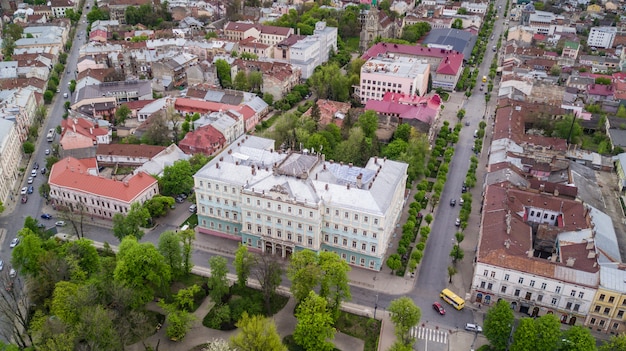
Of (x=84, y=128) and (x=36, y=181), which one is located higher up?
(x=84, y=128)

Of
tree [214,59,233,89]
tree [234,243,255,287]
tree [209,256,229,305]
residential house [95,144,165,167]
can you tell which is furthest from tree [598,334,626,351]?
tree [214,59,233,89]

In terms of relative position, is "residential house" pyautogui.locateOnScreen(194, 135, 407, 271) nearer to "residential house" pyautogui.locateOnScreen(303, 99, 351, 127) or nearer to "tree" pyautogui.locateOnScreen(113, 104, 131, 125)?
"residential house" pyautogui.locateOnScreen(303, 99, 351, 127)

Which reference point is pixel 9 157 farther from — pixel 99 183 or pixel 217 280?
pixel 217 280

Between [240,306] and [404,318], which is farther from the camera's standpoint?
[240,306]

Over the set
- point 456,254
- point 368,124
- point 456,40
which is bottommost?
point 456,254

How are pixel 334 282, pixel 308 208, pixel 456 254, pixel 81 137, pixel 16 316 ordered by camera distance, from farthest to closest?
pixel 81 137 < pixel 456 254 < pixel 308 208 < pixel 334 282 < pixel 16 316

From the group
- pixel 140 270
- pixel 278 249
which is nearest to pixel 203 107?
pixel 278 249

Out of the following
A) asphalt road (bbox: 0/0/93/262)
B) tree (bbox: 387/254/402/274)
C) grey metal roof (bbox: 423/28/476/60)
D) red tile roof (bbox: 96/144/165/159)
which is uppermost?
grey metal roof (bbox: 423/28/476/60)

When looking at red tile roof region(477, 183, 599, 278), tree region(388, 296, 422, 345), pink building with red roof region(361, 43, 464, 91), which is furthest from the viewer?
pink building with red roof region(361, 43, 464, 91)
